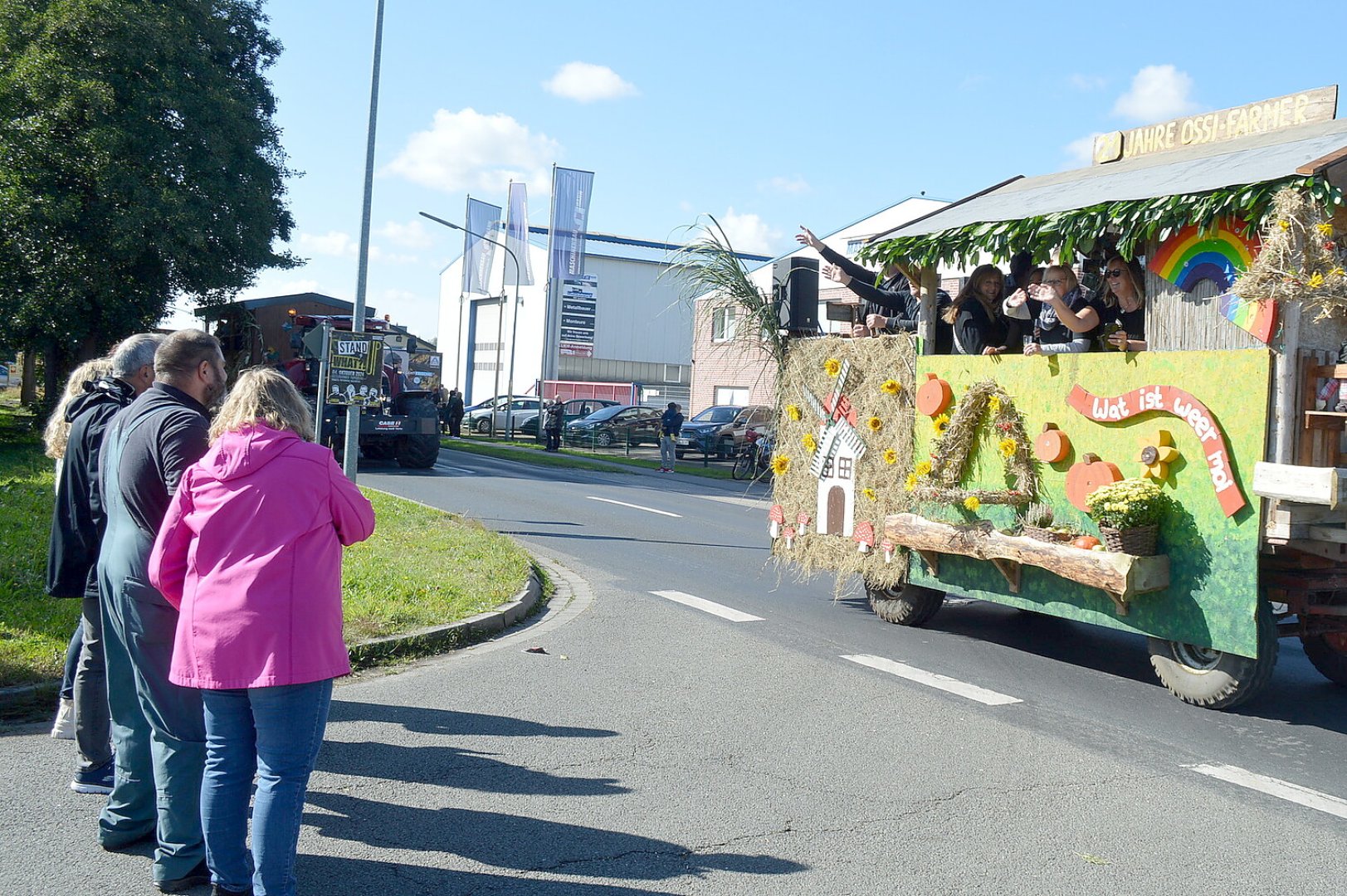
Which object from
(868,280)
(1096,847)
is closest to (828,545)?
(868,280)

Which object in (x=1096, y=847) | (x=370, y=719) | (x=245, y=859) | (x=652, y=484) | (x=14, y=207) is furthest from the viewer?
(x=652, y=484)

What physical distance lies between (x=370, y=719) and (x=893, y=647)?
374 centimetres

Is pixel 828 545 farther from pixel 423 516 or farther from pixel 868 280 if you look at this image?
pixel 423 516

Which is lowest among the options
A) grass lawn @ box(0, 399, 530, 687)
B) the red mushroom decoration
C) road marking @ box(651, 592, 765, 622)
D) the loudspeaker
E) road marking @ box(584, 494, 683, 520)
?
road marking @ box(651, 592, 765, 622)

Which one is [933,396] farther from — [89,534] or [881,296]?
[89,534]

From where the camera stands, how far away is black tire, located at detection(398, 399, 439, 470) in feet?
75.0

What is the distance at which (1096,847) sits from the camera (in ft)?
14.2

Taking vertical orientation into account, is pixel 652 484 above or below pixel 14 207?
below

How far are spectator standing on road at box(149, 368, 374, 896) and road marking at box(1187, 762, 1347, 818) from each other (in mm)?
4036

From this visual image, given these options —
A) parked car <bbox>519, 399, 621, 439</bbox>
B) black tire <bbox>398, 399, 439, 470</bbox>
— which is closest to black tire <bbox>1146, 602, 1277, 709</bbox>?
black tire <bbox>398, 399, 439, 470</bbox>

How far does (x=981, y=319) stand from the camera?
8.20m

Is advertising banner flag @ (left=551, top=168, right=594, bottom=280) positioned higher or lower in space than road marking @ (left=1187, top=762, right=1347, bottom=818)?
higher

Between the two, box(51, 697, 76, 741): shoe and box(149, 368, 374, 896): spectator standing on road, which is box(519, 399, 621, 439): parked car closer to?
box(51, 697, 76, 741): shoe

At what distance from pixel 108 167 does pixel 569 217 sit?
19745 mm
